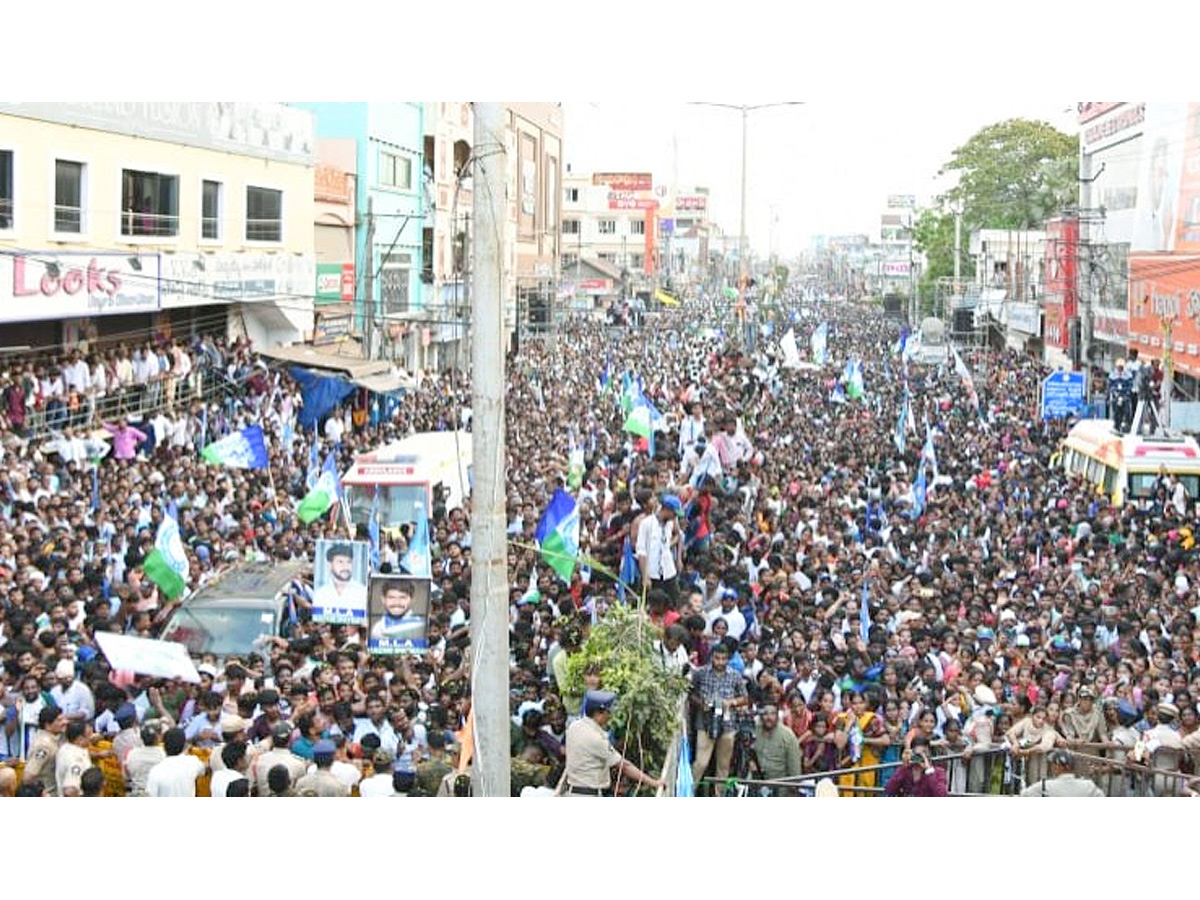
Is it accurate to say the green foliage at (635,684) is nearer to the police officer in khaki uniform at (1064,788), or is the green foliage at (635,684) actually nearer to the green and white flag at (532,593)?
the police officer in khaki uniform at (1064,788)

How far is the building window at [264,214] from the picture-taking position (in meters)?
22.2

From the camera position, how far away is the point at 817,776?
29.4 ft

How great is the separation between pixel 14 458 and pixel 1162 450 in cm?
1152

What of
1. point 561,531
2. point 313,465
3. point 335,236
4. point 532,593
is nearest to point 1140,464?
point 532,593

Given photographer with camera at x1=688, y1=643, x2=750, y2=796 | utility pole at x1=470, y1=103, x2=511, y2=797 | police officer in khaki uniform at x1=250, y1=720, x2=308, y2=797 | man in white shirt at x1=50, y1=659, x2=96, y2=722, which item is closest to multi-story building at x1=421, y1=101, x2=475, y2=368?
man in white shirt at x1=50, y1=659, x2=96, y2=722

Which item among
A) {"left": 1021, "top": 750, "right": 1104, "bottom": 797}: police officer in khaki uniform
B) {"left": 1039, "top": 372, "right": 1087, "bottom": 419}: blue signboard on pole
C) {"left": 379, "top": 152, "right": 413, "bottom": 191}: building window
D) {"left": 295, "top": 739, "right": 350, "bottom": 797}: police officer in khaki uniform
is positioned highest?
Answer: {"left": 379, "top": 152, "right": 413, "bottom": 191}: building window

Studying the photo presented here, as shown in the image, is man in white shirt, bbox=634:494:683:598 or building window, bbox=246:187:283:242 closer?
man in white shirt, bbox=634:494:683:598

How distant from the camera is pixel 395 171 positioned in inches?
1179

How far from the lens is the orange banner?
25.5m

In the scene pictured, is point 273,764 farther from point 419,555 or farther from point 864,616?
point 864,616

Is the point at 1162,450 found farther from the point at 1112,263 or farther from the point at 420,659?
the point at 1112,263

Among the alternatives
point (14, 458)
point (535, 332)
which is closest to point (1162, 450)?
point (14, 458)

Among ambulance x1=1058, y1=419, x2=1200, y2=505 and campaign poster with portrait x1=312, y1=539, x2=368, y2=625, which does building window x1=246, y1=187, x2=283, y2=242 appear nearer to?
ambulance x1=1058, y1=419, x2=1200, y2=505

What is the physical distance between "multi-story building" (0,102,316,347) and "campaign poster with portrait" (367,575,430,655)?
6987 millimetres
